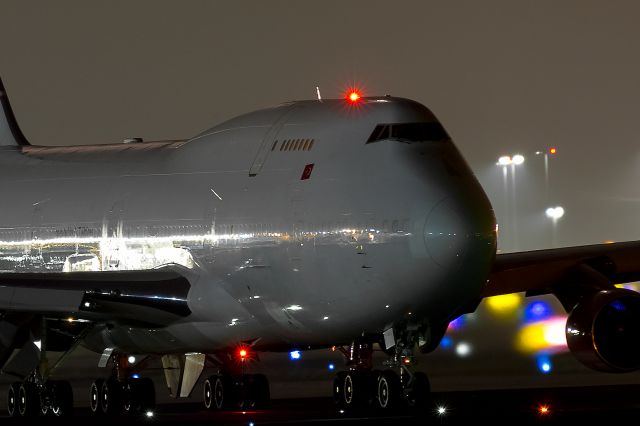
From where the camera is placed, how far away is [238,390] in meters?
32.8

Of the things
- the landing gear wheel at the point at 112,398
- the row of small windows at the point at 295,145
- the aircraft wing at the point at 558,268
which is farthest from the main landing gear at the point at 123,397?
the aircraft wing at the point at 558,268

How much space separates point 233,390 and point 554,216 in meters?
48.5

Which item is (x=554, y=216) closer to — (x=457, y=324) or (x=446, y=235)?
(x=457, y=324)

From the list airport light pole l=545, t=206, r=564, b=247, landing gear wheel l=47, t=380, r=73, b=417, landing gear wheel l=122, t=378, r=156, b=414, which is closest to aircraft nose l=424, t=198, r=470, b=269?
landing gear wheel l=122, t=378, r=156, b=414

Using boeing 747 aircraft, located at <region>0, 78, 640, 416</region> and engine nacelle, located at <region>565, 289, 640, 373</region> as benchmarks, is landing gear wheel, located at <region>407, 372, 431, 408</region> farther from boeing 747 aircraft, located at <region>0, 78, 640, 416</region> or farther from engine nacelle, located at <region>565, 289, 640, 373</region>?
engine nacelle, located at <region>565, 289, 640, 373</region>

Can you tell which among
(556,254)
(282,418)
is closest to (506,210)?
(556,254)

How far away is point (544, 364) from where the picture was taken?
3991cm

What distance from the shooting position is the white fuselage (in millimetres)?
26062

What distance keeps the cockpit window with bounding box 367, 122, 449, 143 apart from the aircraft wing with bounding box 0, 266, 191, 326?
4.73 meters

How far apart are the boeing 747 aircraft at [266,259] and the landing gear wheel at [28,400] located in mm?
37

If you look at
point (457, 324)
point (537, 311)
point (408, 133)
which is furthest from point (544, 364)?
point (408, 133)

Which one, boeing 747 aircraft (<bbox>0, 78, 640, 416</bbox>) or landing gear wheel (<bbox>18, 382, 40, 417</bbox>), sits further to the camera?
landing gear wheel (<bbox>18, 382, 40, 417</bbox>)

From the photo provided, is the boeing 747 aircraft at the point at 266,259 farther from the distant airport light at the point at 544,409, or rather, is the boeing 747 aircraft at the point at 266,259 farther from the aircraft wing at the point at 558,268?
the distant airport light at the point at 544,409

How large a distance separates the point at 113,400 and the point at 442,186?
9798 mm
